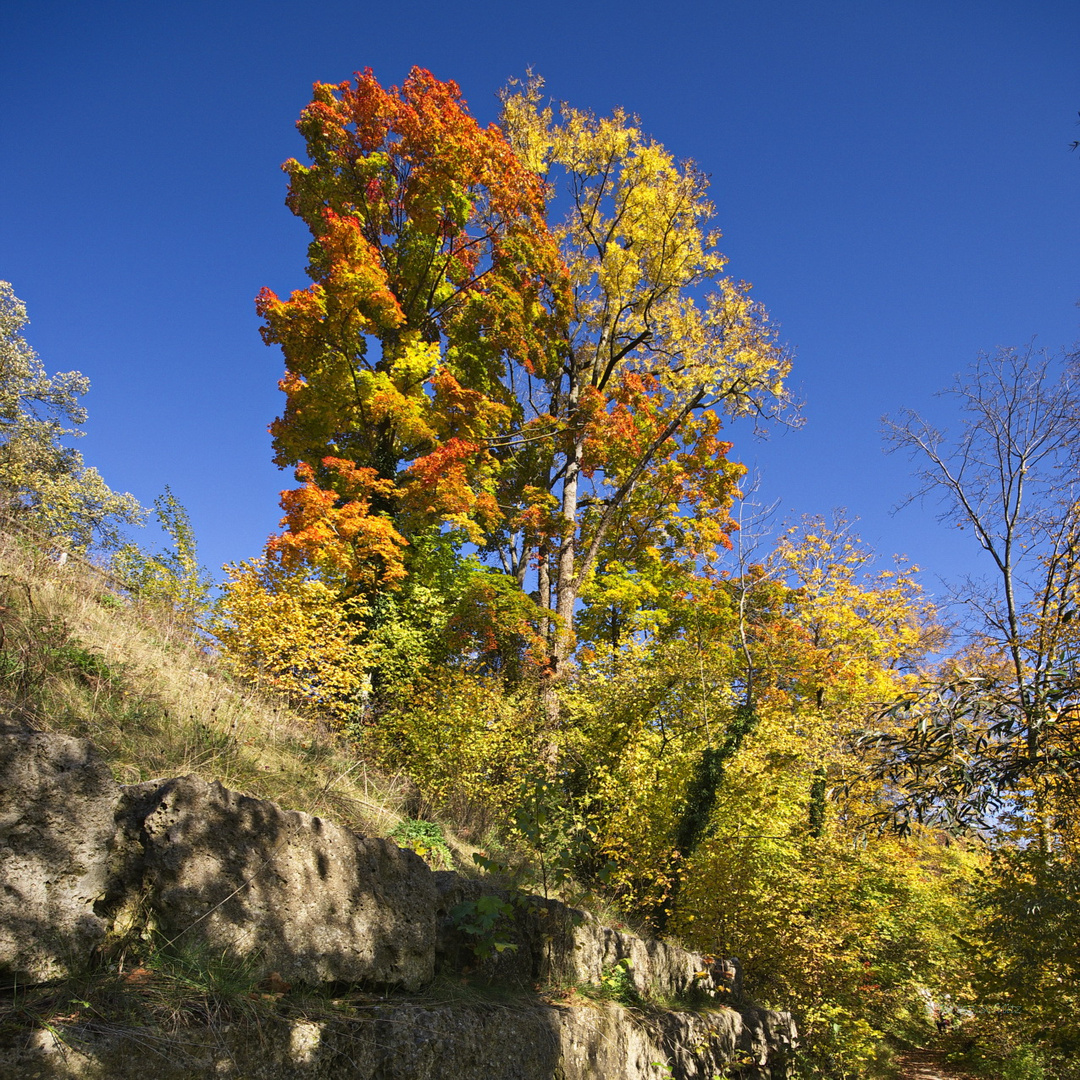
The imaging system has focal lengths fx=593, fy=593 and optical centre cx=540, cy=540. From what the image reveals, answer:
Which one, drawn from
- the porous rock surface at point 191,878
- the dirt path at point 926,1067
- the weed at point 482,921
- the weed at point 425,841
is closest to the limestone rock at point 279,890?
the porous rock surface at point 191,878

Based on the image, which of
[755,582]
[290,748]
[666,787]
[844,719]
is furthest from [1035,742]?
[755,582]

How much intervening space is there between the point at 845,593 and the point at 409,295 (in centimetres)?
1395

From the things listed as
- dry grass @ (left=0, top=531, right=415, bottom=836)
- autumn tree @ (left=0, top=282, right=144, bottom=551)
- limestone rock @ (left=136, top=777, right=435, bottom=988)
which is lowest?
limestone rock @ (left=136, top=777, right=435, bottom=988)

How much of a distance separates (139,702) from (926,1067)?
1702 cm

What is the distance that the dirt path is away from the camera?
11461mm

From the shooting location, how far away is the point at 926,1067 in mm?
12430

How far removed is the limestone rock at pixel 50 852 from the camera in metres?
1.94

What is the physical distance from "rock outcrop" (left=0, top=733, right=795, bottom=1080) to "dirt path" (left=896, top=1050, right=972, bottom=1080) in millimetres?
11965

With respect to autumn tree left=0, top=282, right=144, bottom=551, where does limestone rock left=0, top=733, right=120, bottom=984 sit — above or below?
below

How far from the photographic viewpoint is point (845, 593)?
1647 cm

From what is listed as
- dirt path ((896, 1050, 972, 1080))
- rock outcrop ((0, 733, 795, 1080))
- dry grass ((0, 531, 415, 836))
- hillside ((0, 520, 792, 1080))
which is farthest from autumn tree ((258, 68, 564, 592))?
dirt path ((896, 1050, 972, 1080))

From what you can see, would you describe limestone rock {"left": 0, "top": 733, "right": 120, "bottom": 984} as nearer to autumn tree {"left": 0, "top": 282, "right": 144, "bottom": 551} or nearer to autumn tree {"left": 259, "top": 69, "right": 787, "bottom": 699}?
autumn tree {"left": 259, "top": 69, "right": 787, "bottom": 699}

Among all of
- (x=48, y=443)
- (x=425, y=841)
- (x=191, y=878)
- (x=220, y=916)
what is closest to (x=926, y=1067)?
(x=425, y=841)

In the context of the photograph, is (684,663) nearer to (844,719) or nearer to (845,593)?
(844,719)
